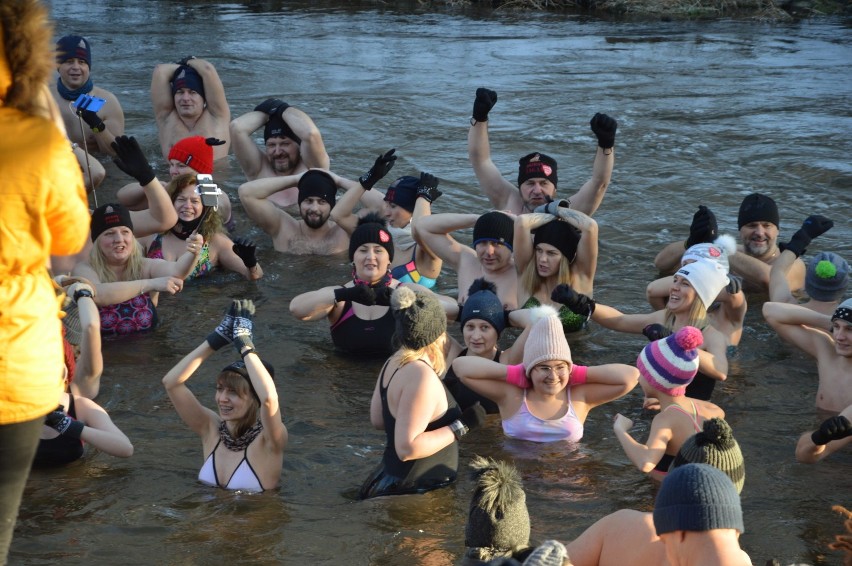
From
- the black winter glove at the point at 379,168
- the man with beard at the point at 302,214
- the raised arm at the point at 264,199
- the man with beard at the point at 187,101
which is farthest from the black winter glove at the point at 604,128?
the man with beard at the point at 187,101

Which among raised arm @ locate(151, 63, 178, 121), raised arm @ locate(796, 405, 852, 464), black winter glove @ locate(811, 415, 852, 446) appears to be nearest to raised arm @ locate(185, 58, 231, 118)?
raised arm @ locate(151, 63, 178, 121)

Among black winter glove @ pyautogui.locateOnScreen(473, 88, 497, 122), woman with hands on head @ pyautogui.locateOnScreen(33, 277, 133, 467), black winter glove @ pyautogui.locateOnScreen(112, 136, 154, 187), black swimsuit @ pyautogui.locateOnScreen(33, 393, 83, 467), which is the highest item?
black winter glove @ pyautogui.locateOnScreen(473, 88, 497, 122)

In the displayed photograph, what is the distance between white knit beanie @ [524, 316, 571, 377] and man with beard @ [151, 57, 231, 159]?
5.76 m

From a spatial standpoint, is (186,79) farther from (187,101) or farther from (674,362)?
(674,362)

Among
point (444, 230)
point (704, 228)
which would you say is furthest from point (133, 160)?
point (704, 228)

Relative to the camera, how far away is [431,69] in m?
16.5

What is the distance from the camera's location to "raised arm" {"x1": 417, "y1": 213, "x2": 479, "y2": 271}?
801cm

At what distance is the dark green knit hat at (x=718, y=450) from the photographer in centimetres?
407

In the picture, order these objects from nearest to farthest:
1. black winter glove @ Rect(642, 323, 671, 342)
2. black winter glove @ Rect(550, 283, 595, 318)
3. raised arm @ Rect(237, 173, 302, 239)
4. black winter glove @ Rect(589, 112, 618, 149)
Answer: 1. black winter glove @ Rect(642, 323, 671, 342)
2. black winter glove @ Rect(550, 283, 595, 318)
3. black winter glove @ Rect(589, 112, 618, 149)
4. raised arm @ Rect(237, 173, 302, 239)

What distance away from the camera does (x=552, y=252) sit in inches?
296

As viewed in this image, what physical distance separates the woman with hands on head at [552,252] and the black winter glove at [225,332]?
2593 millimetres

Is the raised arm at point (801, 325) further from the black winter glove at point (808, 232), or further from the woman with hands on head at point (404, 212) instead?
the woman with hands on head at point (404, 212)

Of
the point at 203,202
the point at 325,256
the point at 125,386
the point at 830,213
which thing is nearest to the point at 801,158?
the point at 830,213

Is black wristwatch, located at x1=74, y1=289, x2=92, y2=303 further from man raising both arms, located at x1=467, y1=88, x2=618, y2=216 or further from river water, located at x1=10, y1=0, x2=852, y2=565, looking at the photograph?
man raising both arms, located at x1=467, y1=88, x2=618, y2=216
